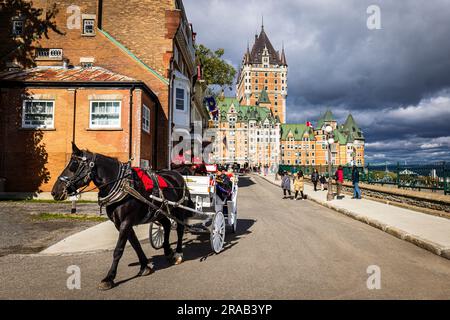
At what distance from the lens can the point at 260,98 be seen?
15050 centimetres

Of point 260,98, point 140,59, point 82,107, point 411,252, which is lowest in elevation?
point 411,252

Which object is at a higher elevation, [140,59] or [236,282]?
[140,59]

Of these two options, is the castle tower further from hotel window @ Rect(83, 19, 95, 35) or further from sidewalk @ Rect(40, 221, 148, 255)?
sidewalk @ Rect(40, 221, 148, 255)

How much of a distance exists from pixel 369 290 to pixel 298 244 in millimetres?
3115

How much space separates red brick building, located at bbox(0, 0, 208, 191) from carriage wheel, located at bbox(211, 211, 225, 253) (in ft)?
35.2

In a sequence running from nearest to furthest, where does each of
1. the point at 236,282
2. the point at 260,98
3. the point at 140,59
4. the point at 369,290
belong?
the point at 369,290
the point at 236,282
the point at 140,59
the point at 260,98

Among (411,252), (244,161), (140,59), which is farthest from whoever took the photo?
(244,161)

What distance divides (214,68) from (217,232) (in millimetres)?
36664

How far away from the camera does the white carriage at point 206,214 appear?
22.6 ft

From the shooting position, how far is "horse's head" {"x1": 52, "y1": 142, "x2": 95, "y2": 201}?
4.77 meters

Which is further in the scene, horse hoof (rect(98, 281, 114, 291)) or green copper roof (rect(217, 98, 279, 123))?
green copper roof (rect(217, 98, 279, 123))

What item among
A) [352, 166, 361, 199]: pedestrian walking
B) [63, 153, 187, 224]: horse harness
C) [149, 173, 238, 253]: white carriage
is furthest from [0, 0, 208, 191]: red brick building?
[352, 166, 361, 199]: pedestrian walking
